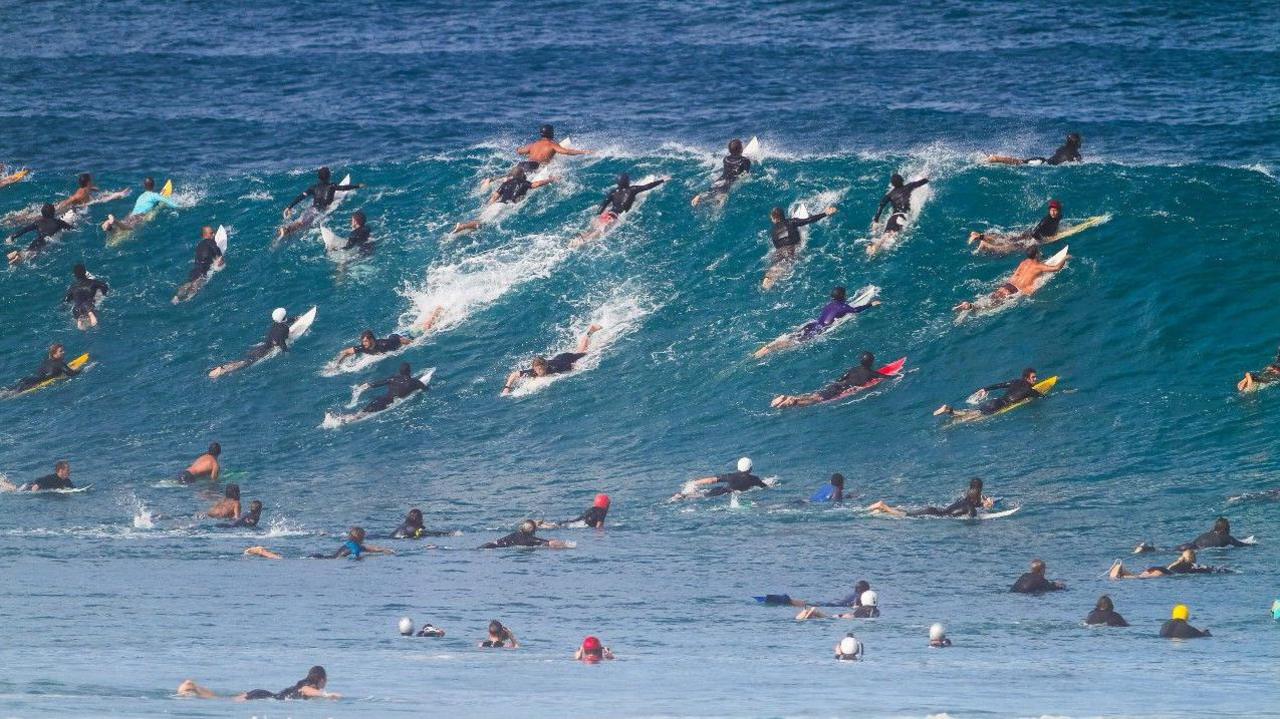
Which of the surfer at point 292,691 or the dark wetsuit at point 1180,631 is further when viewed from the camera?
the dark wetsuit at point 1180,631

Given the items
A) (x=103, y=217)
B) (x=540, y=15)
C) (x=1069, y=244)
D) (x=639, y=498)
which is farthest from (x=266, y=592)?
(x=540, y=15)

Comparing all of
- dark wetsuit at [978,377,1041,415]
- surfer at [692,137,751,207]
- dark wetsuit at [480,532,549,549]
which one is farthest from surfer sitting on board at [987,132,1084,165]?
dark wetsuit at [480,532,549,549]

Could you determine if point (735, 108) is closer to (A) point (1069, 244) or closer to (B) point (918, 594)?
(A) point (1069, 244)

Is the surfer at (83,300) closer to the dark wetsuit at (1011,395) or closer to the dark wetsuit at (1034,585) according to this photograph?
the dark wetsuit at (1011,395)

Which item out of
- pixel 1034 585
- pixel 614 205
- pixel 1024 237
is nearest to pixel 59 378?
pixel 614 205

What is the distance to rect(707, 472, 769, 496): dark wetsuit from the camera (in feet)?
116

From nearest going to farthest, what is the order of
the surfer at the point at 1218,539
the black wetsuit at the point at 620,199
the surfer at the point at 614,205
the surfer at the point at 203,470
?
the surfer at the point at 1218,539 < the surfer at the point at 203,470 < the surfer at the point at 614,205 < the black wetsuit at the point at 620,199

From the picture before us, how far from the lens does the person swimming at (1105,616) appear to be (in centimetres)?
2742

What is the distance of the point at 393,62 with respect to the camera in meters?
62.9

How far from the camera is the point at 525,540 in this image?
32.9m

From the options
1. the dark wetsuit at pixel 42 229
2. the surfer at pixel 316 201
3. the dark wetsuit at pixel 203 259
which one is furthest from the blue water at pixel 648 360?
the surfer at pixel 316 201

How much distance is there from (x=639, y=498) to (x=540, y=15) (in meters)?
33.1

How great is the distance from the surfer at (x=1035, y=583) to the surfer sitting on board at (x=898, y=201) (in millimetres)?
16123

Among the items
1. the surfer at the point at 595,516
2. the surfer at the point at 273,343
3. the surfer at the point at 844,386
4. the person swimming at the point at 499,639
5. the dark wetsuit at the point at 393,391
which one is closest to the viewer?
the person swimming at the point at 499,639
